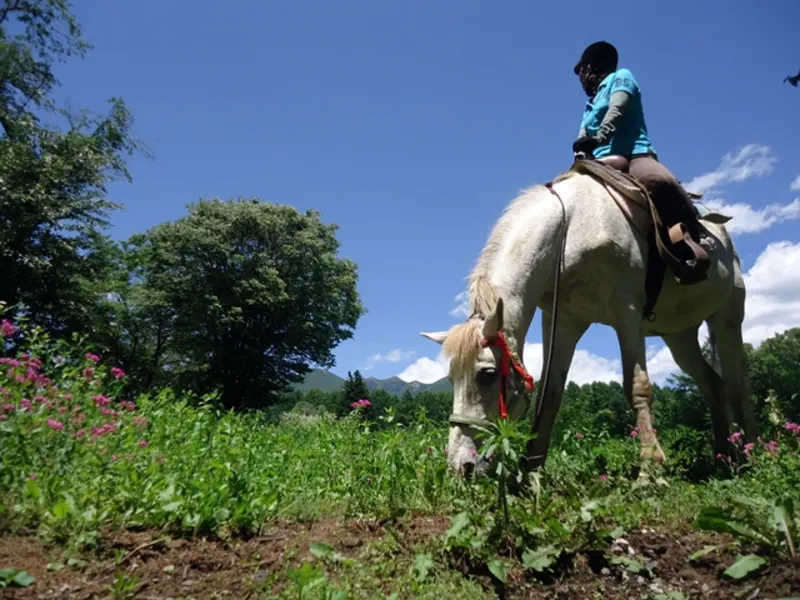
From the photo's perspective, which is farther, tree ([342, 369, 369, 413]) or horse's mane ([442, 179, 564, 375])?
tree ([342, 369, 369, 413])

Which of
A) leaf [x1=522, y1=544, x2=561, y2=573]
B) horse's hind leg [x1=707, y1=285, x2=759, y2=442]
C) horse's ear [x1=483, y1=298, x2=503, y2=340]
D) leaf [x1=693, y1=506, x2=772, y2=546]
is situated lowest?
leaf [x1=522, y1=544, x2=561, y2=573]

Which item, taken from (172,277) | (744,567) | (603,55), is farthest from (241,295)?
(744,567)

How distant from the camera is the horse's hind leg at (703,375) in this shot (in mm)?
5523

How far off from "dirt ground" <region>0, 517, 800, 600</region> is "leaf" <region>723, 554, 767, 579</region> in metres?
0.03

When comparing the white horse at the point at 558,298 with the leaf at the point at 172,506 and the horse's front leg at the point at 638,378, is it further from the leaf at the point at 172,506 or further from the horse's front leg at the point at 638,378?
the leaf at the point at 172,506

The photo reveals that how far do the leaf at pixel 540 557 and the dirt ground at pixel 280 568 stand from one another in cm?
6

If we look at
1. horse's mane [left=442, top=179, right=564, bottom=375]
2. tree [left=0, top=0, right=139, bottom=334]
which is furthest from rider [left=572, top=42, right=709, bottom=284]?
tree [left=0, top=0, right=139, bottom=334]

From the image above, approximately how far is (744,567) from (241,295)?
27.6 m

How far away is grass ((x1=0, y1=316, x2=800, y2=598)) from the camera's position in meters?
2.05

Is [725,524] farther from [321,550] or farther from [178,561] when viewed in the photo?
[178,561]

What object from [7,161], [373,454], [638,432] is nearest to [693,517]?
[638,432]

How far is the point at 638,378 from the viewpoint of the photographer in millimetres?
3980

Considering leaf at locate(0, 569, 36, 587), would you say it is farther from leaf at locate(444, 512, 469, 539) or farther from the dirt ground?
leaf at locate(444, 512, 469, 539)

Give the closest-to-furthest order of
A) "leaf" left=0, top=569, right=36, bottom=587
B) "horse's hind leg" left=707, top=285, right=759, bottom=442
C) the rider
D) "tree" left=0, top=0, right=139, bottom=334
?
"leaf" left=0, top=569, right=36, bottom=587 < the rider < "horse's hind leg" left=707, top=285, right=759, bottom=442 < "tree" left=0, top=0, right=139, bottom=334
